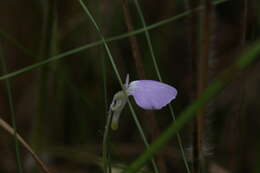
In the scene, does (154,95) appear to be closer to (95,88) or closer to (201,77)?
(201,77)

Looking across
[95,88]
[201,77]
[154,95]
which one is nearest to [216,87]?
[154,95]

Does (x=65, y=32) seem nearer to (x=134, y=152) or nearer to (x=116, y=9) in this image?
(x=116, y=9)

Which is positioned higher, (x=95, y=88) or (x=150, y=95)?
(x=95, y=88)

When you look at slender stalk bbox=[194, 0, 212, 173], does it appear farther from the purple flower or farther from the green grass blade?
the green grass blade

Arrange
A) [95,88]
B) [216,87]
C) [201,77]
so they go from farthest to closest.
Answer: [95,88], [201,77], [216,87]

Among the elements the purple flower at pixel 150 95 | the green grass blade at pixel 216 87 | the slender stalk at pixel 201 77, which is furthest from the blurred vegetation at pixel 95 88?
the green grass blade at pixel 216 87

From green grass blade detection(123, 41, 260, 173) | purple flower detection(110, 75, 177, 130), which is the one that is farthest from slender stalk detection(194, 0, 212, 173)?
green grass blade detection(123, 41, 260, 173)

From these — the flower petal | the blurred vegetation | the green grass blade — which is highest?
the blurred vegetation

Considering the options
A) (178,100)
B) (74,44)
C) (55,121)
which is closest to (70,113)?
(55,121)

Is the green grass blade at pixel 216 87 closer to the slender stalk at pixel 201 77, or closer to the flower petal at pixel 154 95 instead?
the flower petal at pixel 154 95
